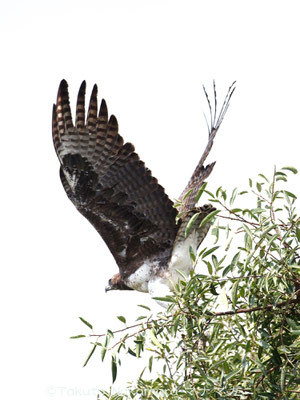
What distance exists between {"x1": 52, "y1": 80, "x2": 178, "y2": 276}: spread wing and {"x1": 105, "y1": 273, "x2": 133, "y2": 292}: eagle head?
33.0 inches

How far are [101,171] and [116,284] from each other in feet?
4.27

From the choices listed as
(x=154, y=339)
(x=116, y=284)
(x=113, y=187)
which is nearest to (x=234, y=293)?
(x=154, y=339)

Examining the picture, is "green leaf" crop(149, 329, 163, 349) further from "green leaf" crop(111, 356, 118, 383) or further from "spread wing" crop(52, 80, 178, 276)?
Answer: "spread wing" crop(52, 80, 178, 276)

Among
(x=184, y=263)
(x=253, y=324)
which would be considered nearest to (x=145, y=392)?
(x=253, y=324)

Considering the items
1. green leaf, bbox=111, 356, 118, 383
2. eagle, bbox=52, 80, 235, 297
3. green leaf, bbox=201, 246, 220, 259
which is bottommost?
green leaf, bbox=111, 356, 118, 383

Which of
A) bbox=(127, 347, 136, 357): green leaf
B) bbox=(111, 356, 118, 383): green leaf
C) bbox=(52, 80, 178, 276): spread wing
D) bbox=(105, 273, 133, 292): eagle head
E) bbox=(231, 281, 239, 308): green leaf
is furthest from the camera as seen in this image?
bbox=(105, 273, 133, 292): eagle head

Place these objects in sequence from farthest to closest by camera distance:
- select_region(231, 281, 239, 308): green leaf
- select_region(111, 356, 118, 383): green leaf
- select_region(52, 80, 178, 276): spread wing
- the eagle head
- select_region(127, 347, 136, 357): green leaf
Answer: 1. the eagle head
2. select_region(52, 80, 178, 276): spread wing
3. select_region(127, 347, 136, 357): green leaf
4. select_region(111, 356, 118, 383): green leaf
5. select_region(231, 281, 239, 308): green leaf

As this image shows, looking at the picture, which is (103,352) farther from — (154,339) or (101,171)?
(101,171)

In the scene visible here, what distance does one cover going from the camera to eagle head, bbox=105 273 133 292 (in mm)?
6730

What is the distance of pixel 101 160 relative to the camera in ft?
19.6

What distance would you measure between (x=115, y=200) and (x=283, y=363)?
116 inches

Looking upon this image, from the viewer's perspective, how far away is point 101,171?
5.97 metres

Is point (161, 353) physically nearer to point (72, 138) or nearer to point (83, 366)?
point (83, 366)

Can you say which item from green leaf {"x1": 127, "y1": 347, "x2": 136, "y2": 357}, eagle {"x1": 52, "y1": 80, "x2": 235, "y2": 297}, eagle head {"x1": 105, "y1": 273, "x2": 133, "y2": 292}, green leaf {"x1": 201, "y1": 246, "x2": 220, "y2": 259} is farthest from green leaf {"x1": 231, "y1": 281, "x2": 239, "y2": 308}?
eagle head {"x1": 105, "y1": 273, "x2": 133, "y2": 292}
